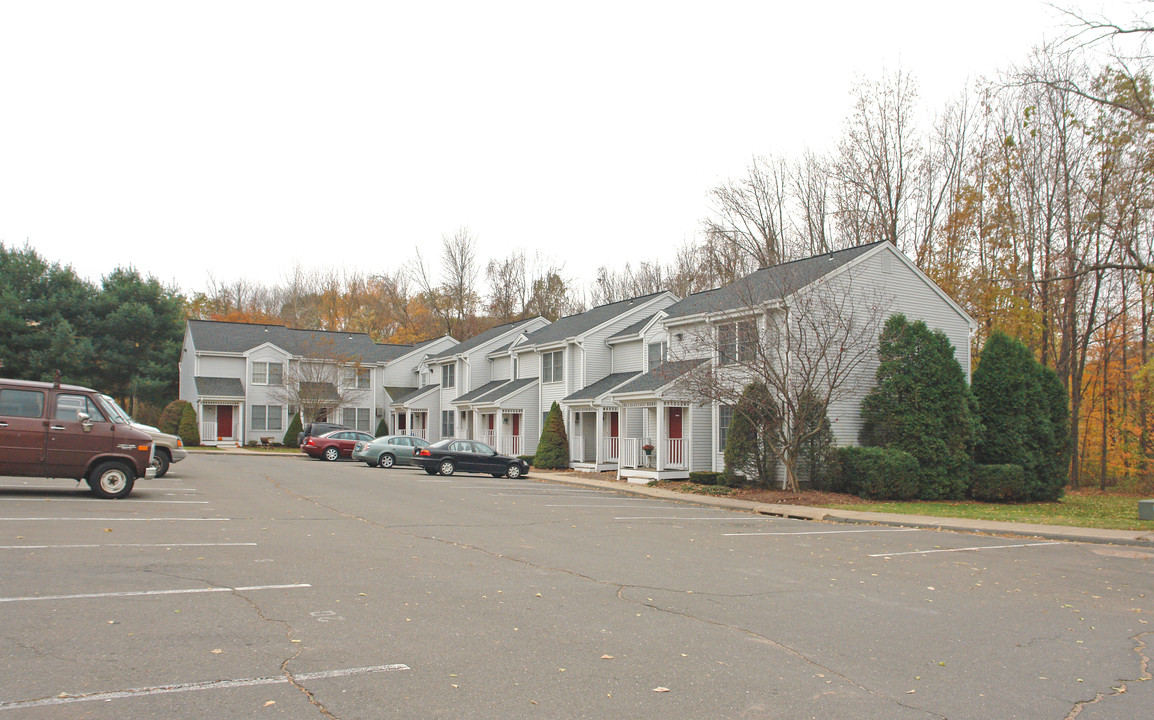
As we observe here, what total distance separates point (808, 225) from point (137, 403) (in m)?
45.5

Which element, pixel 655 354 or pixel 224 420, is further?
pixel 224 420

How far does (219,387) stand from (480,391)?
1708cm

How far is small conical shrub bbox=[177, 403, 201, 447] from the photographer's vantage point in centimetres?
4619

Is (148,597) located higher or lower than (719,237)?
lower

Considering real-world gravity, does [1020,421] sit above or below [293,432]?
above

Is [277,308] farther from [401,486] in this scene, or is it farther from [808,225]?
[401,486]

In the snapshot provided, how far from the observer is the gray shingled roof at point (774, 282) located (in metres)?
24.7

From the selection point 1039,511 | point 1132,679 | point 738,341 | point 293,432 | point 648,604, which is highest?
point 738,341

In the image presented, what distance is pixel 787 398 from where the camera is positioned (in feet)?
76.7

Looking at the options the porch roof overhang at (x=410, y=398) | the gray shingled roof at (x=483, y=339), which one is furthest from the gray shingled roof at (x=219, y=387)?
the gray shingled roof at (x=483, y=339)

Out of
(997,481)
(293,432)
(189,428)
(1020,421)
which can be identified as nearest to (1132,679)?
(997,481)

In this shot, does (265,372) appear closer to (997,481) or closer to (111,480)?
(111,480)

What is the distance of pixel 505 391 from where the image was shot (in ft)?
134

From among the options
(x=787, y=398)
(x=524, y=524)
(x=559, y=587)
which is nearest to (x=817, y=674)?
(x=559, y=587)
